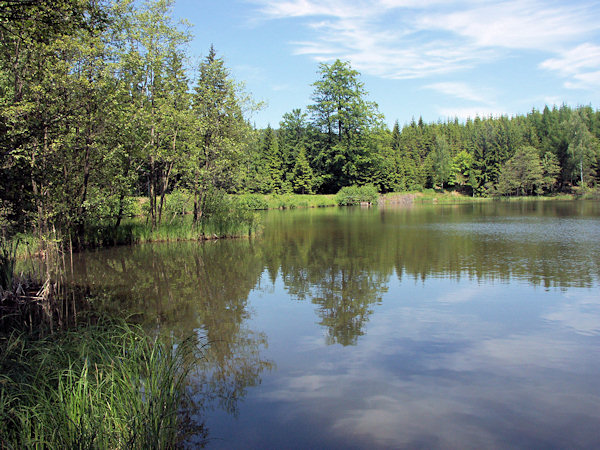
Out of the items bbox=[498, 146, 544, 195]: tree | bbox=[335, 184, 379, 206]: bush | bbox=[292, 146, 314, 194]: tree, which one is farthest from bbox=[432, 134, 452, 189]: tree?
bbox=[292, 146, 314, 194]: tree

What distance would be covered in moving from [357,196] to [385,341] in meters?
50.7

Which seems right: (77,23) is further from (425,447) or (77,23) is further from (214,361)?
(425,447)

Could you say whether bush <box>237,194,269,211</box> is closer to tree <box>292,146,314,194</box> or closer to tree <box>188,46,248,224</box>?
tree <box>292,146,314,194</box>

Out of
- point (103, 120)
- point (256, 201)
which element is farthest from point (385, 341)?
point (256, 201)

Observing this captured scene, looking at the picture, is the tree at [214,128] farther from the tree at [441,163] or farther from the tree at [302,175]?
the tree at [441,163]

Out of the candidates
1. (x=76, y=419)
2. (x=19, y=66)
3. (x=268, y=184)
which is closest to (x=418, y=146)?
(x=268, y=184)

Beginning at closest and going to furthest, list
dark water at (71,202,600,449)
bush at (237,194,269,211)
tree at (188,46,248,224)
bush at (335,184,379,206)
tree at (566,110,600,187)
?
dark water at (71,202,600,449), tree at (188,46,248,224), bush at (237,194,269,211), bush at (335,184,379,206), tree at (566,110,600,187)

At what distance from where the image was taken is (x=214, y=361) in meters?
6.63

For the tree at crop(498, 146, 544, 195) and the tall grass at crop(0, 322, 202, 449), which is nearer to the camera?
the tall grass at crop(0, 322, 202, 449)

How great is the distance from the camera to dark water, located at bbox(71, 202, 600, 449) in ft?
16.0

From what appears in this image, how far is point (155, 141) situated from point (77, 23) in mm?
11971

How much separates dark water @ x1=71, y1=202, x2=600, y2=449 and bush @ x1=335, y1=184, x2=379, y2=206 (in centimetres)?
4135

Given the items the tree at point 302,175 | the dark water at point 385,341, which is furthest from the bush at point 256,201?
the dark water at point 385,341

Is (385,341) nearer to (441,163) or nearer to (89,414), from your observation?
(89,414)
